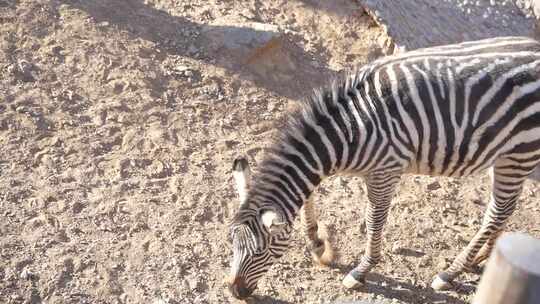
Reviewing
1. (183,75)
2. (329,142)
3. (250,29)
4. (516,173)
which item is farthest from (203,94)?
(516,173)

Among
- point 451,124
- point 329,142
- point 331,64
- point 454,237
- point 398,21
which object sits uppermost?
point 398,21

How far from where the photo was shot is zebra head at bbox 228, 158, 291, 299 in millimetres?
5227

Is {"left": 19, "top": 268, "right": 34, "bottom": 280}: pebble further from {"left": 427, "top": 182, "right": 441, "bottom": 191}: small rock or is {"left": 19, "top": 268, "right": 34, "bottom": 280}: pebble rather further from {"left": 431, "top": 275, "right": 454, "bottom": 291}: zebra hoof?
{"left": 427, "top": 182, "right": 441, "bottom": 191}: small rock

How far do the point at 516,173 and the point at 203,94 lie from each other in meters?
3.59

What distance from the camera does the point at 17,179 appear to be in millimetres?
6469

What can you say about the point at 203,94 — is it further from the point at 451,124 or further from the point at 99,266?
the point at 451,124

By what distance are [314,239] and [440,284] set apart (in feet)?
3.91

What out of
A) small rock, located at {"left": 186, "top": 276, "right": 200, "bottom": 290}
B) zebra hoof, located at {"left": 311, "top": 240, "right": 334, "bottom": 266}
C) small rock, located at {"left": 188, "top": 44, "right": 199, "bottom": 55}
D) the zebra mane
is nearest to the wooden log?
the zebra mane

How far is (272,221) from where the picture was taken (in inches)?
201

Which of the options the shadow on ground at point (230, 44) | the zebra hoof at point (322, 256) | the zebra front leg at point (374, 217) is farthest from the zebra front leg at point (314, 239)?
the shadow on ground at point (230, 44)

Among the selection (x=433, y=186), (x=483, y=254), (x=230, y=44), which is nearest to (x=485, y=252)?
(x=483, y=254)

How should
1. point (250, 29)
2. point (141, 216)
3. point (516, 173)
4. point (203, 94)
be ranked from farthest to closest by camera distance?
point (250, 29), point (203, 94), point (141, 216), point (516, 173)

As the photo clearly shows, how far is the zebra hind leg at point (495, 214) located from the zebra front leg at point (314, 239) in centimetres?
99

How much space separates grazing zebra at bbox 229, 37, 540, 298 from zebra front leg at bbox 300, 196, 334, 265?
708 mm
